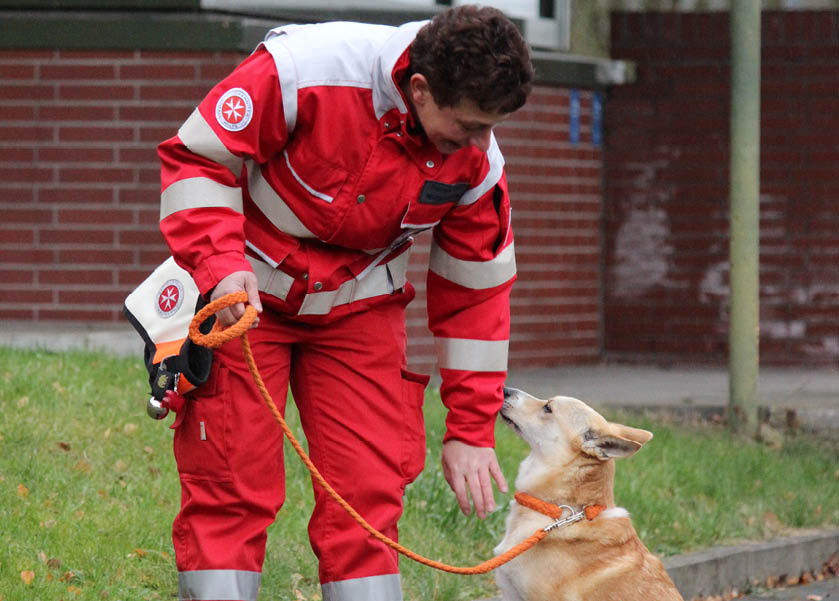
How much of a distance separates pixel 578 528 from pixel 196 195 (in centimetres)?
202

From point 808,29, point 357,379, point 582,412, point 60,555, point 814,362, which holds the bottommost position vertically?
point 814,362

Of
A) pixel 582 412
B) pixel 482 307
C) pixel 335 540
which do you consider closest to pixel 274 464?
pixel 335 540

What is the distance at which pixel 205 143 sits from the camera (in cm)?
340

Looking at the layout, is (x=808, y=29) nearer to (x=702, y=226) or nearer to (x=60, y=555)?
(x=702, y=226)

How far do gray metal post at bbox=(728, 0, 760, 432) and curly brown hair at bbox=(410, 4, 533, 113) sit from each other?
207 inches

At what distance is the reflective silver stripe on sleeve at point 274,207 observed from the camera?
3.60 meters

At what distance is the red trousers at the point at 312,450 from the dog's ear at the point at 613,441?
3.21 ft

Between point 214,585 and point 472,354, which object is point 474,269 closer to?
point 472,354

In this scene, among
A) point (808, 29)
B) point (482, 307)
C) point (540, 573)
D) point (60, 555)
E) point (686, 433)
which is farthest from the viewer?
point (808, 29)

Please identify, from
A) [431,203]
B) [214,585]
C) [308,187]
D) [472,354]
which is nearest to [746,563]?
[472,354]

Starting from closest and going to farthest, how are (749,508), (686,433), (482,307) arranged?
(482,307)
(749,508)
(686,433)

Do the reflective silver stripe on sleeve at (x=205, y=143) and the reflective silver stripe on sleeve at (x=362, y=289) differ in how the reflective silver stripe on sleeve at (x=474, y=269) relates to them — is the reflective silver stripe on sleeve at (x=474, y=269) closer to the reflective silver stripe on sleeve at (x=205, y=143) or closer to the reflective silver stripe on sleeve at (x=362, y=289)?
the reflective silver stripe on sleeve at (x=362, y=289)

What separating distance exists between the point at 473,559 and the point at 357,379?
2.28 m

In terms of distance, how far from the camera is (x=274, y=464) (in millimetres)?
3627
